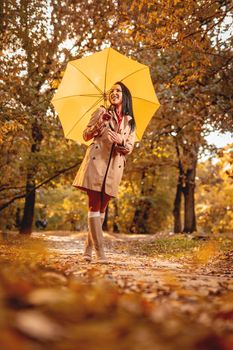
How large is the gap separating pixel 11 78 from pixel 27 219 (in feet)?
35.6

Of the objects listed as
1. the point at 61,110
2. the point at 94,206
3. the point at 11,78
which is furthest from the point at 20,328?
the point at 11,78

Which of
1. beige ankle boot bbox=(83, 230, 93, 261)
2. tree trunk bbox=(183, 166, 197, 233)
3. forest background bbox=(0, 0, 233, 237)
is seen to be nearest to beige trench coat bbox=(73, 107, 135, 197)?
beige ankle boot bbox=(83, 230, 93, 261)

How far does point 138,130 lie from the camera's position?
7.25 meters

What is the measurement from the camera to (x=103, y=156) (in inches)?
255

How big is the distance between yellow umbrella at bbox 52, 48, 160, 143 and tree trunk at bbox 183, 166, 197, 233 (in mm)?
15829

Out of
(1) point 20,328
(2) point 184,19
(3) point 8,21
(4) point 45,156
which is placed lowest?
(1) point 20,328

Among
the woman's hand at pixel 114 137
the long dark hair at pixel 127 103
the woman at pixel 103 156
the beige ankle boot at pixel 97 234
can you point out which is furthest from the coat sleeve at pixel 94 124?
the beige ankle boot at pixel 97 234

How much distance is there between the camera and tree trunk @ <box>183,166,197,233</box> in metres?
22.3

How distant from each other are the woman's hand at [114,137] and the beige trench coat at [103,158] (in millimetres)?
75

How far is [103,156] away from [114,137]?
1.05 feet

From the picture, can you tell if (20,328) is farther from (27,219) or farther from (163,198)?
(163,198)

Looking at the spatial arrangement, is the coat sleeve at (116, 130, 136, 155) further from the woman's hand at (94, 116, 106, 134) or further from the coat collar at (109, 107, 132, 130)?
the woman's hand at (94, 116, 106, 134)

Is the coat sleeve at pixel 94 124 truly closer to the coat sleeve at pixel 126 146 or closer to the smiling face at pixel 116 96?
the smiling face at pixel 116 96

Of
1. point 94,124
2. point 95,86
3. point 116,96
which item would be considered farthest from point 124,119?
point 95,86
